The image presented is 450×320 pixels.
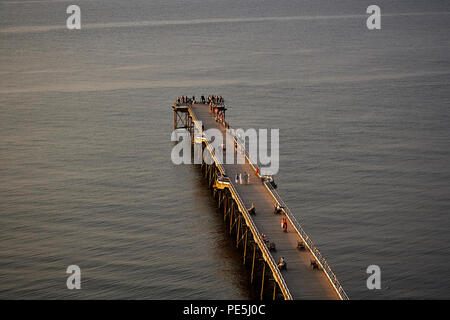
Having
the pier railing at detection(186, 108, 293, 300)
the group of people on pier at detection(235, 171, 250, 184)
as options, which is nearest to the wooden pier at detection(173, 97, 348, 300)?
the pier railing at detection(186, 108, 293, 300)

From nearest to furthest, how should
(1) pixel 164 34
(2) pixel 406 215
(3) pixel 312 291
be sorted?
(3) pixel 312 291 < (2) pixel 406 215 < (1) pixel 164 34

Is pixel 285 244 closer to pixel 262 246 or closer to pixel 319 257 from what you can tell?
pixel 262 246

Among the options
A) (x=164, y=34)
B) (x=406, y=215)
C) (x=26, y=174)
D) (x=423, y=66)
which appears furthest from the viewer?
(x=164, y=34)

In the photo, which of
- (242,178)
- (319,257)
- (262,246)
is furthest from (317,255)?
(242,178)

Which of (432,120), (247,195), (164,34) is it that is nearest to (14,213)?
(247,195)

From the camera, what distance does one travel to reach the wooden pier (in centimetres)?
4159

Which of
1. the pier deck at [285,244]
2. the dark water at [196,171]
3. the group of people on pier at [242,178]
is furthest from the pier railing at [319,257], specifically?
the dark water at [196,171]

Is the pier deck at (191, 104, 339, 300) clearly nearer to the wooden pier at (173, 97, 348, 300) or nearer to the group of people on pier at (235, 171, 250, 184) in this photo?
the wooden pier at (173, 97, 348, 300)

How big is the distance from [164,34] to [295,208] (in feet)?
381

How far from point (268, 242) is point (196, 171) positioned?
26036 millimetres

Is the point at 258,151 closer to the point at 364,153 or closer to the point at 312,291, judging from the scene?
the point at 364,153

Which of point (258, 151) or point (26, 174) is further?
point (258, 151)

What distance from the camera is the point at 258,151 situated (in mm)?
75125

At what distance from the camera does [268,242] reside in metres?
46.3
